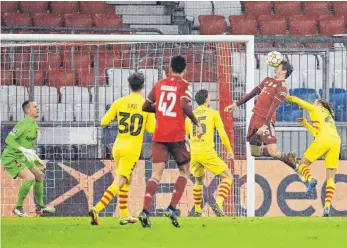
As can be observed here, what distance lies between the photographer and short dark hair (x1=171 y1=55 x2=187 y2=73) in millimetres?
11695

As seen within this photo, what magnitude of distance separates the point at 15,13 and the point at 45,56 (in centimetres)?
392

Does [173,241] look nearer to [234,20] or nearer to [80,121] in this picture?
[80,121]

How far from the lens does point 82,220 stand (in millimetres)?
13797

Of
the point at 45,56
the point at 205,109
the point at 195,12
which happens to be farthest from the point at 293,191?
the point at 195,12

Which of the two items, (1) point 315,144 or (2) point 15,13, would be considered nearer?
(1) point 315,144

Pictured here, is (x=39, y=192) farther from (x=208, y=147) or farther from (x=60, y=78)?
(x=208, y=147)

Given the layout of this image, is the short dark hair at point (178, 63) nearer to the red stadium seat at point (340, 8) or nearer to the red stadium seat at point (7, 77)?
the red stadium seat at point (7, 77)

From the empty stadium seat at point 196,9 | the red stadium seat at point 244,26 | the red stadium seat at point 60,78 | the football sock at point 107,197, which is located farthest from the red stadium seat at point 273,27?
the football sock at point 107,197

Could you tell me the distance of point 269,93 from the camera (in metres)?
15.0

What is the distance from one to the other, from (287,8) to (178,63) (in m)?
11.4

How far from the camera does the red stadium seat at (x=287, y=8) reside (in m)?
22.7

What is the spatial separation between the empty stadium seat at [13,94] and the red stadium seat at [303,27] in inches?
262

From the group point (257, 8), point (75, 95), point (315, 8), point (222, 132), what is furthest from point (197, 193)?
point (315, 8)

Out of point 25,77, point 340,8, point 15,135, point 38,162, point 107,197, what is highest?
point 340,8
